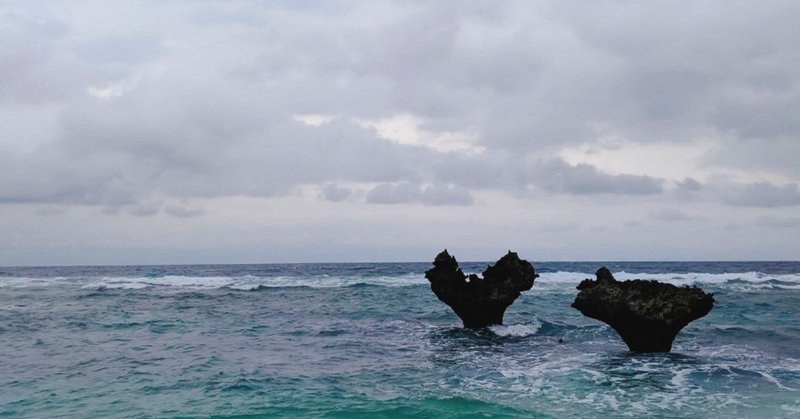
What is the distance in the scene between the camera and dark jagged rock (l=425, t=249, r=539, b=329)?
25922mm

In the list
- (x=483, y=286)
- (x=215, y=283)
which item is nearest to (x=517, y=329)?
(x=483, y=286)

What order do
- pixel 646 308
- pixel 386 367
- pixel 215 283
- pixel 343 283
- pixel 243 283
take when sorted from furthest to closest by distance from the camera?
pixel 215 283
pixel 243 283
pixel 343 283
pixel 646 308
pixel 386 367

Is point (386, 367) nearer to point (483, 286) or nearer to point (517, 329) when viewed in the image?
point (483, 286)

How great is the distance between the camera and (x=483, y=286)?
26.1 metres

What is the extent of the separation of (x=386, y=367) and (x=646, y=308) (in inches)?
340

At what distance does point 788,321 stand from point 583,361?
1594 cm

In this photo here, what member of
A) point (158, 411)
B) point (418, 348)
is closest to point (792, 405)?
point (418, 348)

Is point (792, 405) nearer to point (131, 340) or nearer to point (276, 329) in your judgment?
point (276, 329)

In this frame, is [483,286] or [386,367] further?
[483,286]

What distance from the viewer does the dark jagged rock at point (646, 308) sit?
19.3 meters

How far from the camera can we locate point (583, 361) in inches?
750

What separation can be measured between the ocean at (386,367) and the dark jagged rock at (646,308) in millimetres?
836

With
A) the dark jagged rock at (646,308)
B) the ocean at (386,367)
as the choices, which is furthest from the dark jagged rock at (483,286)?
the dark jagged rock at (646,308)

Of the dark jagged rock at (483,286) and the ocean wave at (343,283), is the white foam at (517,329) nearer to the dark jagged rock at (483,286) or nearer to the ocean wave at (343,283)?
the dark jagged rock at (483,286)
